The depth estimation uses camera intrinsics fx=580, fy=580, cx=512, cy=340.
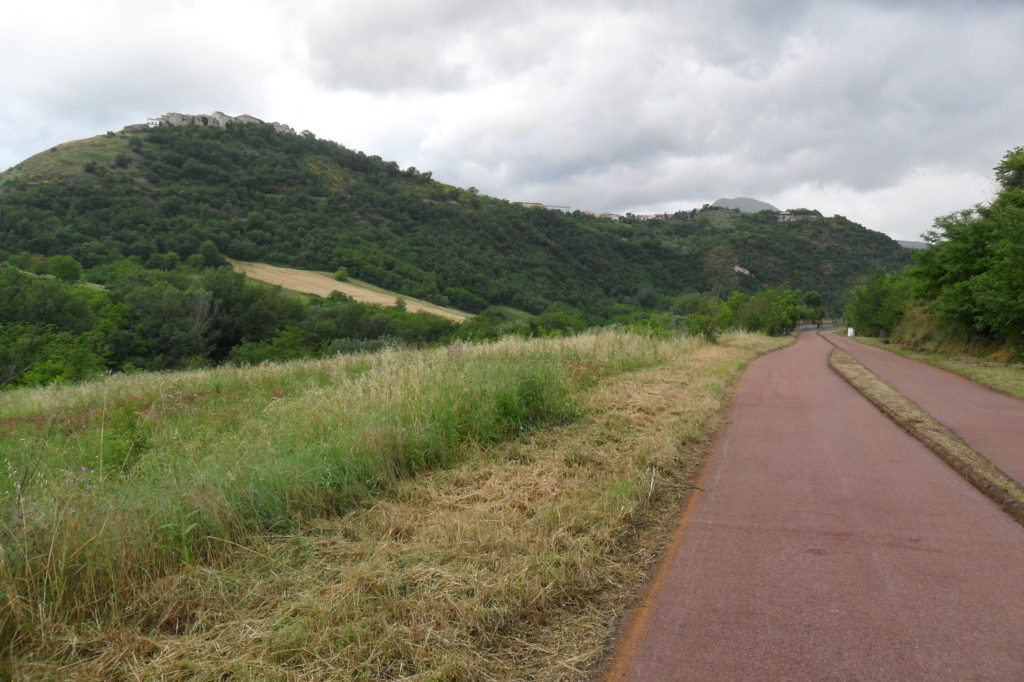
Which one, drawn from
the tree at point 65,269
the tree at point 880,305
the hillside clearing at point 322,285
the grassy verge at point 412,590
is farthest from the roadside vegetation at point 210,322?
the grassy verge at point 412,590

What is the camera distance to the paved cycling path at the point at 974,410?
20.7ft

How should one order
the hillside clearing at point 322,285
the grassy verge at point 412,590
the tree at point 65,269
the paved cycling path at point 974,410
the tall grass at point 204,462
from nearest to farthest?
the grassy verge at point 412,590 → the tall grass at point 204,462 → the paved cycling path at point 974,410 → the tree at point 65,269 → the hillside clearing at point 322,285

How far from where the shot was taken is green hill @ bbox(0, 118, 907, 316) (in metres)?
64.0

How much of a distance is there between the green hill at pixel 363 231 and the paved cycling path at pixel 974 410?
198 ft

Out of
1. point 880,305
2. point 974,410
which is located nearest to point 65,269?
point 974,410

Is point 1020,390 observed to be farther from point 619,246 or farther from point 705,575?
point 619,246

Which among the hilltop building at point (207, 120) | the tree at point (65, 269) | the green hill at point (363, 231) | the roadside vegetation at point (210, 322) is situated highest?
the hilltop building at point (207, 120)

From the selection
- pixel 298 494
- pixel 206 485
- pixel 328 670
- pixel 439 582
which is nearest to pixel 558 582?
pixel 439 582

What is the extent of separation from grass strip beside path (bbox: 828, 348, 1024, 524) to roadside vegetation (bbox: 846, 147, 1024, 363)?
8.87m

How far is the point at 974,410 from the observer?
904 centimetres

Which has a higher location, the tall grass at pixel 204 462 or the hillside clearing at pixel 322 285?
the hillside clearing at pixel 322 285

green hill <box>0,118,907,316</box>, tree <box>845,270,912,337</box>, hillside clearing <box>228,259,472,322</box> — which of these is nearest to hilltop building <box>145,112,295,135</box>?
green hill <box>0,118,907,316</box>

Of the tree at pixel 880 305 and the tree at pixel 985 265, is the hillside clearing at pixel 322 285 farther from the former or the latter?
the tree at pixel 985 265

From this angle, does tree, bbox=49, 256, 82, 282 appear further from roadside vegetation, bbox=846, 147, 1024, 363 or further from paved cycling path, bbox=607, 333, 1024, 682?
roadside vegetation, bbox=846, 147, 1024, 363
